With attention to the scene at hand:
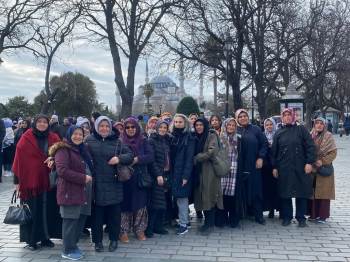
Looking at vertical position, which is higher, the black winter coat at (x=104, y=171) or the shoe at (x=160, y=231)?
the black winter coat at (x=104, y=171)

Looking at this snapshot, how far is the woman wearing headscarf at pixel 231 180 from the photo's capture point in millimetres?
7551

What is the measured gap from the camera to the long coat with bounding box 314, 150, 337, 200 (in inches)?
311

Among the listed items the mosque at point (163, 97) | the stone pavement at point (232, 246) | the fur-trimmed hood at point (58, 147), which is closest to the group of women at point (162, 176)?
the fur-trimmed hood at point (58, 147)

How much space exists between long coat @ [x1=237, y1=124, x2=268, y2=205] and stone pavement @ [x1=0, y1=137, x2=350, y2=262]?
24.8 inches

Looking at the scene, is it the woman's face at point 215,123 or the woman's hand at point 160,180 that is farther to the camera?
the woman's face at point 215,123

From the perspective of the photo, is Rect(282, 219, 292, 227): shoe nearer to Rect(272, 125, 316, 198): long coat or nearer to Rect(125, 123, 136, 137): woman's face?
Rect(272, 125, 316, 198): long coat

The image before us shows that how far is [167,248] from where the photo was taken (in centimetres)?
644

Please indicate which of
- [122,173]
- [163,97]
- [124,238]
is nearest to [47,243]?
[124,238]

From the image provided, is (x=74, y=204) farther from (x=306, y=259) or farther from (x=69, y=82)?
(x=69, y=82)

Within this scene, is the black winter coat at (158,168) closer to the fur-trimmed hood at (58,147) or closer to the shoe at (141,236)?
the shoe at (141,236)

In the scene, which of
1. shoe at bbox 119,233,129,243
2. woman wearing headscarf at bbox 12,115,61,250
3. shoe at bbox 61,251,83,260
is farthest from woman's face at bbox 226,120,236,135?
shoe at bbox 61,251,83,260

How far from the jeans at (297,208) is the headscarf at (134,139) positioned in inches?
111

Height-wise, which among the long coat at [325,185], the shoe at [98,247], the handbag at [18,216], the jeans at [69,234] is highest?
the long coat at [325,185]

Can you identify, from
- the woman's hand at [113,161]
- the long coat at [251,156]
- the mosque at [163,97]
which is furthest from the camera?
the mosque at [163,97]
